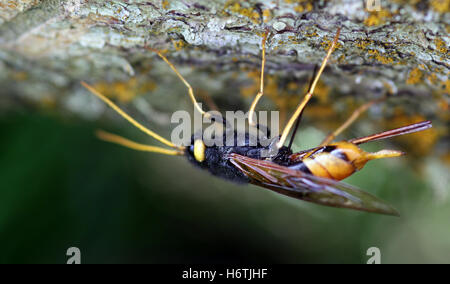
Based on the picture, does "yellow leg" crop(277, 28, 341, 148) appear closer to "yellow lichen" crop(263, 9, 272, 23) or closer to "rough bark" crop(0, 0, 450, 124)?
"rough bark" crop(0, 0, 450, 124)

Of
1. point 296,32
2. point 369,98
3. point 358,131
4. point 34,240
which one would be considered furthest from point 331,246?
point 34,240

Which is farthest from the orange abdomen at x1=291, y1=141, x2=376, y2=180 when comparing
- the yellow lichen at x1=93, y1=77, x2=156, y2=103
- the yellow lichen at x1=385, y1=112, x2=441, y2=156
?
the yellow lichen at x1=93, y1=77, x2=156, y2=103

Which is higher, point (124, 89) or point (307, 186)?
point (124, 89)

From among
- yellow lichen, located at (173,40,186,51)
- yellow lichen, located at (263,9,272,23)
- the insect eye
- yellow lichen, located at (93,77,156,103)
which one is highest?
yellow lichen, located at (93,77,156,103)

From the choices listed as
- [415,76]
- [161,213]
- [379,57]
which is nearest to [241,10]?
[379,57]

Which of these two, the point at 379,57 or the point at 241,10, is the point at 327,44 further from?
the point at 241,10
